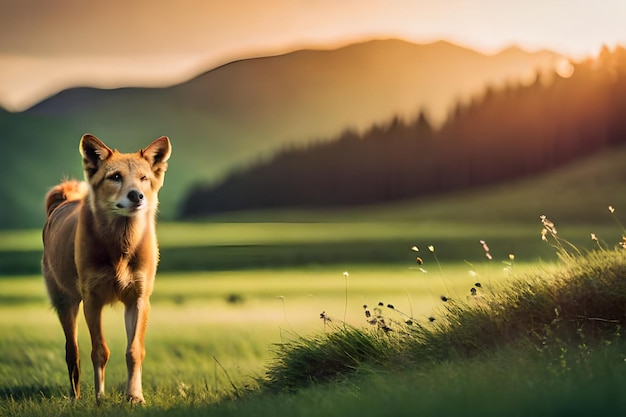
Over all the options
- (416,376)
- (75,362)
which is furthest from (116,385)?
(416,376)

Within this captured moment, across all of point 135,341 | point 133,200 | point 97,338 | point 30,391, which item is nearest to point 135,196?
point 133,200

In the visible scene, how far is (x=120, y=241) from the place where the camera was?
276 inches

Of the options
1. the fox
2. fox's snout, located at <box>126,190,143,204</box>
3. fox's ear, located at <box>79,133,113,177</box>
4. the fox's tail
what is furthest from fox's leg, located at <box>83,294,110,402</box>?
the fox's tail

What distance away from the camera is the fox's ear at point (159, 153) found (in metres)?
6.94

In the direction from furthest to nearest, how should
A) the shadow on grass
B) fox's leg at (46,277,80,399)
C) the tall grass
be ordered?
1. the shadow on grass
2. fox's leg at (46,277,80,399)
3. the tall grass

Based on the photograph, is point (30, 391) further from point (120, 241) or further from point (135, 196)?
point (135, 196)

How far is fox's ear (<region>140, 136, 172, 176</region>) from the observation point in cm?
694

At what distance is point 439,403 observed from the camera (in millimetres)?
5211

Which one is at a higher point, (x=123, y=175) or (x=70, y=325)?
(x=123, y=175)

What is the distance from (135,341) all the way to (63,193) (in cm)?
235

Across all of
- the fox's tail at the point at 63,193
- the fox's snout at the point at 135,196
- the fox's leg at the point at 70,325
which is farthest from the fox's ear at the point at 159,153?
the fox's tail at the point at 63,193

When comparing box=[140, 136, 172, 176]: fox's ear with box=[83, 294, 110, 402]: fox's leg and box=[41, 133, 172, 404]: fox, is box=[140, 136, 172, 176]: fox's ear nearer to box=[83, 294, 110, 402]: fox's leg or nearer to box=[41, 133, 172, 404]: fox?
box=[41, 133, 172, 404]: fox

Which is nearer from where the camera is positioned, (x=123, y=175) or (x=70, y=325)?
(x=123, y=175)

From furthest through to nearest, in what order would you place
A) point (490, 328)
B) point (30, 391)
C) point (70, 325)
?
point (30, 391) < point (70, 325) < point (490, 328)
